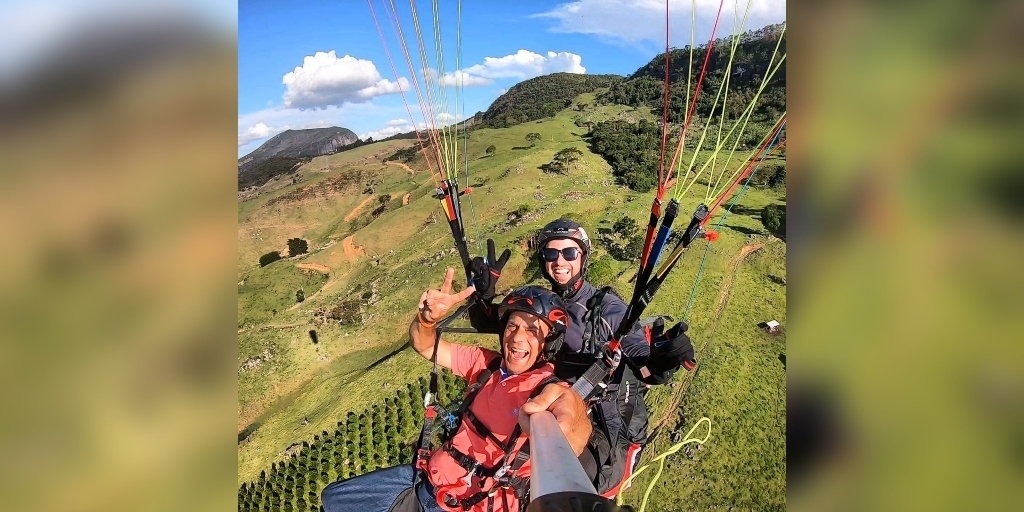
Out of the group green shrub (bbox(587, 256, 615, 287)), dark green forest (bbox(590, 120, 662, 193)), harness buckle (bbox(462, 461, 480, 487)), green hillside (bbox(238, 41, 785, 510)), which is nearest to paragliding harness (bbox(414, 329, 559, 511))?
harness buckle (bbox(462, 461, 480, 487))

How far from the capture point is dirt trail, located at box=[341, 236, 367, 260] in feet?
34.9

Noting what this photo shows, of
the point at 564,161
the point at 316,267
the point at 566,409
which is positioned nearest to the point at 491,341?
the point at 566,409

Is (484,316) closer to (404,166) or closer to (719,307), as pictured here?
(719,307)

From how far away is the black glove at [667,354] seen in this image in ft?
5.33

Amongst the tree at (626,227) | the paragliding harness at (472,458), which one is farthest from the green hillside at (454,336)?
the paragliding harness at (472,458)

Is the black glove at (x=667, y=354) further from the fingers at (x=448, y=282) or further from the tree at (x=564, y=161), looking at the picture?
the tree at (x=564, y=161)

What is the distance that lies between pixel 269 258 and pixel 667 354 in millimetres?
11637

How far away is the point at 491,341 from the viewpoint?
5.72m

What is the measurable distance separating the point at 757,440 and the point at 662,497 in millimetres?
928

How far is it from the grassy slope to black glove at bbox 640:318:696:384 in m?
2.54
